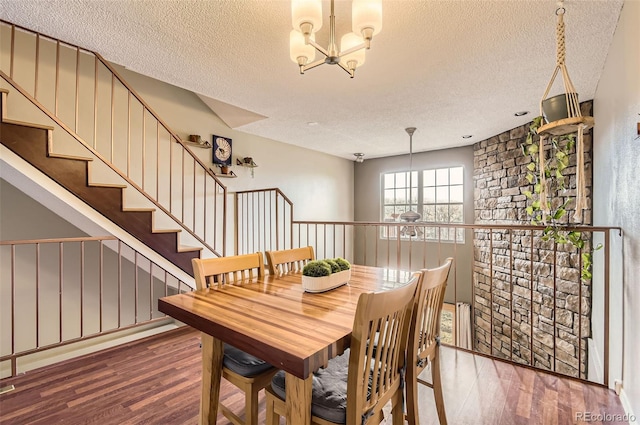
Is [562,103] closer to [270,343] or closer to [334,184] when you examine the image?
[270,343]

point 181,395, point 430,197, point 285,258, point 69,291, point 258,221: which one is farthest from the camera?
point 430,197

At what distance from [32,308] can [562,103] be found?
4354 millimetres

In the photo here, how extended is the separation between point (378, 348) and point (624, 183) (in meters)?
1.94

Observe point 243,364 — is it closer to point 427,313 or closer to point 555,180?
point 427,313

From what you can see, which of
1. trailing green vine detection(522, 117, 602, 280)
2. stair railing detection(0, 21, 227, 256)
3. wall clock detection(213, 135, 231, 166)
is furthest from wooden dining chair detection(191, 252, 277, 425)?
wall clock detection(213, 135, 231, 166)

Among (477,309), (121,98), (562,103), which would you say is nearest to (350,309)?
(562,103)

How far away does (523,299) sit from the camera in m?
3.80

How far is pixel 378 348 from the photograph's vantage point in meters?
1.04

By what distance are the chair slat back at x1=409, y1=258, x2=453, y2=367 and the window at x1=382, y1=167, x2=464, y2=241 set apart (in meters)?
3.47

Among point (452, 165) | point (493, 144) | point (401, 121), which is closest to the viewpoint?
point (401, 121)

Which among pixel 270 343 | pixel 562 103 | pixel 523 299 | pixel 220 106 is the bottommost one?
pixel 523 299

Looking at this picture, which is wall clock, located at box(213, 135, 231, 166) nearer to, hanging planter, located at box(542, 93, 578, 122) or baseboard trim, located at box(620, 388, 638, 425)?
hanging planter, located at box(542, 93, 578, 122)

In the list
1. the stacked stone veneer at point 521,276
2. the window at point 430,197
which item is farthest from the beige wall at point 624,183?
the window at point 430,197

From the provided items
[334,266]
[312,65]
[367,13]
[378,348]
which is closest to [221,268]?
[334,266]
